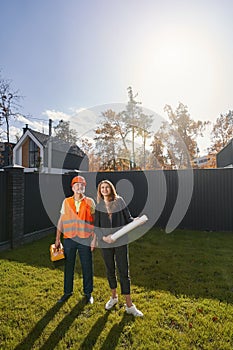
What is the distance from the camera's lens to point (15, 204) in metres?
5.13

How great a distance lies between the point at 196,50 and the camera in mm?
6301

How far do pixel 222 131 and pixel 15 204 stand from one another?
853 inches

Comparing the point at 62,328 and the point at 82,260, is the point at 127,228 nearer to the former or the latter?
the point at 82,260

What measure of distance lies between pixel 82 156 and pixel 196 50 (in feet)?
49.4

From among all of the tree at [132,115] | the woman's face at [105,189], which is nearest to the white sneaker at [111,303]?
the woman's face at [105,189]

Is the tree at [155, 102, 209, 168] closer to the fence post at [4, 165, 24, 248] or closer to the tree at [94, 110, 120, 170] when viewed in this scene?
the tree at [94, 110, 120, 170]

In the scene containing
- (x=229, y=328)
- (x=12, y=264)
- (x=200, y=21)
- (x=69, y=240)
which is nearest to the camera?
(x=229, y=328)

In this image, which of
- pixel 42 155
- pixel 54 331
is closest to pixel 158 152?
pixel 42 155

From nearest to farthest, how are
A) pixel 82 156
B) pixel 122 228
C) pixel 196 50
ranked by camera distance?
pixel 122 228 < pixel 196 50 < pixel 82 156

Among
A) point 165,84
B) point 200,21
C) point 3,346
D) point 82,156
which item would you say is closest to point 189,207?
point 165,84

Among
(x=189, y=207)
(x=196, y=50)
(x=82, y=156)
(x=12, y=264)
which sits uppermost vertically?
(x=196, y=50)

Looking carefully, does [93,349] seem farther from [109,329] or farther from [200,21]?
[200,21]

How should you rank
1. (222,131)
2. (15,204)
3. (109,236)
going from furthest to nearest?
(222,131), (15,204), (109,236)

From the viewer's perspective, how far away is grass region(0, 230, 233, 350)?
2.01 m
